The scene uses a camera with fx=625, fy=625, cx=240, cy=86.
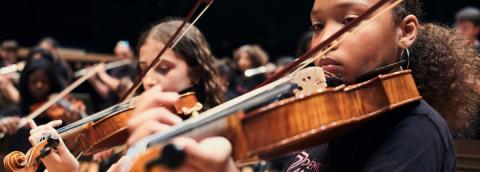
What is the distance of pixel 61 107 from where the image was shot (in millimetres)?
3498

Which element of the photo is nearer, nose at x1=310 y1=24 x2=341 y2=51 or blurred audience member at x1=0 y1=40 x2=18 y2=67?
nose at x1=310 y1=24 x2=341 y2=51

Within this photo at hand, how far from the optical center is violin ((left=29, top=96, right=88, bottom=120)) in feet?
10.6

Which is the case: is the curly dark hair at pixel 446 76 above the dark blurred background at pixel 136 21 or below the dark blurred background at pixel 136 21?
below

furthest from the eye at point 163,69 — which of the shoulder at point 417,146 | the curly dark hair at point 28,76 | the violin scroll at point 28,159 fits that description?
the curly dark hair at point 28,76

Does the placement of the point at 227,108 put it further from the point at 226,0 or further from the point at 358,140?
the point at 226,0

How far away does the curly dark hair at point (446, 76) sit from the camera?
1254 millimetres

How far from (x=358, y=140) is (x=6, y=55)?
17.0ft

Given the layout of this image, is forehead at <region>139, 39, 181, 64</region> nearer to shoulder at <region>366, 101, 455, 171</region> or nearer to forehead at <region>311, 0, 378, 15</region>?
forehead at <region>311, 0, 378, 15</region>

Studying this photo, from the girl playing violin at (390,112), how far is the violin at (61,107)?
2.29 m

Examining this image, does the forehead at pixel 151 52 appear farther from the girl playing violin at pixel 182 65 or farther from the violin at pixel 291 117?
the violin at pixel 291 117

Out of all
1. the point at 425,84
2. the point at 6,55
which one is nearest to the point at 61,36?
the point at 6,55

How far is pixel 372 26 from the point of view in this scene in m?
1.05

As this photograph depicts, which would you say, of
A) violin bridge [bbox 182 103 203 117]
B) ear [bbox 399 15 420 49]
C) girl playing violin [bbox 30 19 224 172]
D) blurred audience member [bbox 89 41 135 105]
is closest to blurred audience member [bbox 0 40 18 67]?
blurred audience member [bbox 89 41 135 105]

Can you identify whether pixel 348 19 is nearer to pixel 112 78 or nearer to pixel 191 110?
pixel 191 110
